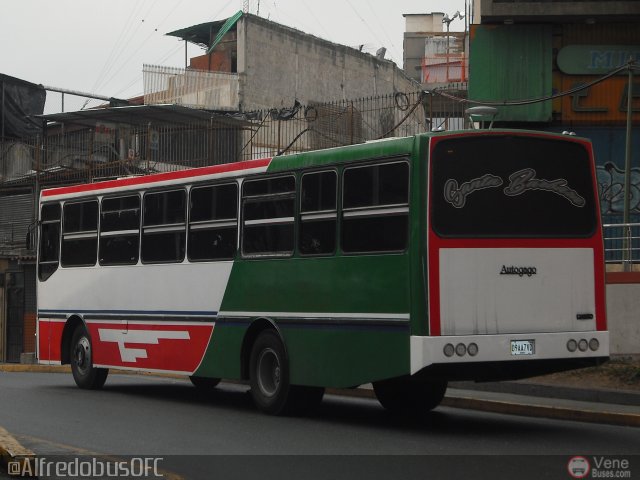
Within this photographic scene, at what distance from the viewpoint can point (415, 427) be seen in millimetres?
12750

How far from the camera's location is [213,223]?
15164 mm

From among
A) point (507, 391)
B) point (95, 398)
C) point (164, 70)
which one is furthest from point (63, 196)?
point (164, 70)

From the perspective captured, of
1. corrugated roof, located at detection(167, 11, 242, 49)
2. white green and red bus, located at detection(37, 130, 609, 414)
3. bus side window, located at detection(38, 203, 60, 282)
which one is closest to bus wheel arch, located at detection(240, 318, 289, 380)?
white green and red bus, located at detection(37, 130, 609, 414)

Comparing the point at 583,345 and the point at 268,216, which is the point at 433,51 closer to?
the point at 268,216

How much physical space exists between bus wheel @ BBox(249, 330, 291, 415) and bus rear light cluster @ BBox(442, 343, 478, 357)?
252 centimetres

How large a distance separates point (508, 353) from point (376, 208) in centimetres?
201

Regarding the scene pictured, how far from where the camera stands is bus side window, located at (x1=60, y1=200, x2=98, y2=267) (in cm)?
1800

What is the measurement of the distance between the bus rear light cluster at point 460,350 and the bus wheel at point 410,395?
229 cm

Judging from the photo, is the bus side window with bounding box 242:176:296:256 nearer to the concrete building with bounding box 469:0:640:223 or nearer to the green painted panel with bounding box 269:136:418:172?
the green painted panel with bounding box 269:136:418:172

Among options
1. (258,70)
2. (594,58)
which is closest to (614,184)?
(594,58)

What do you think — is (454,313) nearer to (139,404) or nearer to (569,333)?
(569,333)

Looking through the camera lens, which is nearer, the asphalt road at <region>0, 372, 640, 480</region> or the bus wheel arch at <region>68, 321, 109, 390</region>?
the asphalt road at <region>0, 372, 640, 480</region>

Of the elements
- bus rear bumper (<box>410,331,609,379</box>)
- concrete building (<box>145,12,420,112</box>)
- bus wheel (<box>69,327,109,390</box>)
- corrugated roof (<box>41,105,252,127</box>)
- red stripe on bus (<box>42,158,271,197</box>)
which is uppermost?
concrete building (<box>145,12,420,112</box>)

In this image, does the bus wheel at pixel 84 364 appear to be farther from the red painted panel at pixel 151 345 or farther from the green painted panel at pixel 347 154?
the green painted panel at pixel 347 154
